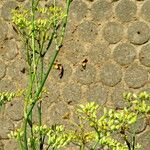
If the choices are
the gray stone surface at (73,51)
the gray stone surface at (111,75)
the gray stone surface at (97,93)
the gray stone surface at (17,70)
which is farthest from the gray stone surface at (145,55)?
the gray stone surface at (17,70)

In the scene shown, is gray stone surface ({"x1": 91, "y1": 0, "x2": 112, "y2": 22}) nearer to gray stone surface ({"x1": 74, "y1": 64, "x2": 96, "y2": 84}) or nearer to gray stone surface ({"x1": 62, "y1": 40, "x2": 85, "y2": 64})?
gray stone surface ({"x1": 62, "y1": 40, "x2": 85, "y2": 64})

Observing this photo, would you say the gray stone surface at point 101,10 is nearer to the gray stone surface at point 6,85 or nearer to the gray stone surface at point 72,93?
the gray stone surface at point 72,93

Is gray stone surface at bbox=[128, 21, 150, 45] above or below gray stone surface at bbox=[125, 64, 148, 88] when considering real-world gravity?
above

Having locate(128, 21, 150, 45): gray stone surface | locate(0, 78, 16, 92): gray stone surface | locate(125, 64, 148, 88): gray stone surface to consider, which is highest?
locate(128, 21, 150, 45): gray stone surface

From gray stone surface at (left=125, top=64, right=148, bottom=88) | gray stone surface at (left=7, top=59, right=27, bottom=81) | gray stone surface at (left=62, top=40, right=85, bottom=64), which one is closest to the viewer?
gray stone surface at (left=125, top=64, right=148, bottom=88)

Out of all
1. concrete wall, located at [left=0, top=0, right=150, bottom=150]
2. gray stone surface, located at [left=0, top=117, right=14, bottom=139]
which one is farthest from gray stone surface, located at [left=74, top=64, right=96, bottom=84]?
gray stone surface, located at [left=0, top=117, right=14, bottom=139]


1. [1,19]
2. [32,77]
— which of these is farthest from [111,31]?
[32,77]
